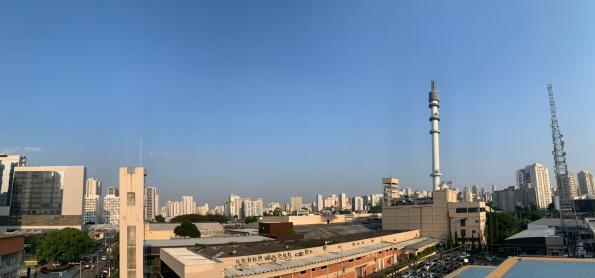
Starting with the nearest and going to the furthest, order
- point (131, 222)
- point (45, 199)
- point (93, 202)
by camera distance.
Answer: point (131, 222) < point (45, 199) < point (93, 202)

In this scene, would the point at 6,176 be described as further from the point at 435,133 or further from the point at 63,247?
the point at 435,133

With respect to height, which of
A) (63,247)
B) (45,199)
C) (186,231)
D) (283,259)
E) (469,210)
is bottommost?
(63,247)

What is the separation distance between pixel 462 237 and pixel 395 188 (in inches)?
768

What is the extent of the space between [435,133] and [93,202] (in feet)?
491

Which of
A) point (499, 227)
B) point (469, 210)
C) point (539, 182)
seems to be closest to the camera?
point (469, 210)

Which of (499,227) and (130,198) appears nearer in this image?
(130,198)

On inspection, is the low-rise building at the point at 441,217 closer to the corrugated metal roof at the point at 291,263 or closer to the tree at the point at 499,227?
the tree at the point at 499,227

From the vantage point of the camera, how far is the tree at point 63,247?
5853 centimetres

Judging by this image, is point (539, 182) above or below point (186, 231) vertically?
above

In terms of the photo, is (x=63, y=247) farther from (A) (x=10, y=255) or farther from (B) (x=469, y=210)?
(B) (x=469, y=210)

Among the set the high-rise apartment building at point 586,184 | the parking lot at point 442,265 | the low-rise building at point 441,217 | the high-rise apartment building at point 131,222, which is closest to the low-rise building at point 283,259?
the high-rise apartment building at point 131,222

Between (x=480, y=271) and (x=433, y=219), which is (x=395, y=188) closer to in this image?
(x=433, y=219)

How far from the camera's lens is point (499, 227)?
7488 cm

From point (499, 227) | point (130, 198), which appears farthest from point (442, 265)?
point (130, 198)
